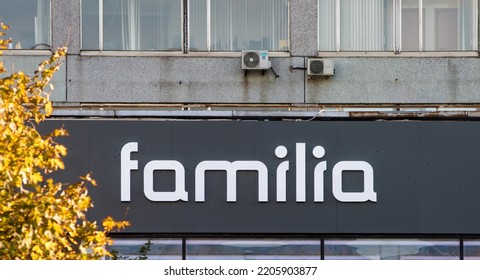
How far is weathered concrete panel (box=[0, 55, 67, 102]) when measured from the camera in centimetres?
1761

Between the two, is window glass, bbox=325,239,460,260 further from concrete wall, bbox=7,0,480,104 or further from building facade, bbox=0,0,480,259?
concrete wall, bbox=7,0,480,104

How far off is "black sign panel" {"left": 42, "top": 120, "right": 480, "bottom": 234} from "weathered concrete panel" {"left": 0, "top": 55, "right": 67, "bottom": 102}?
6.96ft

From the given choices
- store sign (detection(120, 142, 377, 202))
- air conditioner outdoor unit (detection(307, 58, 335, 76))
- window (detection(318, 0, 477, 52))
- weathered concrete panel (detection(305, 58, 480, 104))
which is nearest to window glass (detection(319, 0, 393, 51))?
window (detection(318, 0, 477, 52))

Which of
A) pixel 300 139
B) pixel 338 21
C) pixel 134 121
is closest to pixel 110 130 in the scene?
pixel 134 121

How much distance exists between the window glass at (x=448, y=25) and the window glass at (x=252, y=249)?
4.28 m

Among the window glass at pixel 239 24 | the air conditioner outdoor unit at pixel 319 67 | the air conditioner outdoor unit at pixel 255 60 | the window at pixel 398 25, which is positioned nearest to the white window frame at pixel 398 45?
the window at pixel 398 25

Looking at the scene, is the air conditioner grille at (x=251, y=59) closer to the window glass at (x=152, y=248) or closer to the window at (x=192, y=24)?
the window at (x=192, y=24)

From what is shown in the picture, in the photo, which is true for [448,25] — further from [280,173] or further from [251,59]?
[280,173]

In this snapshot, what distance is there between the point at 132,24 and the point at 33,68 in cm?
177

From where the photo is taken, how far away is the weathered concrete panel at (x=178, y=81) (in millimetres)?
17672

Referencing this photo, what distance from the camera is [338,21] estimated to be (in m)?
18.0

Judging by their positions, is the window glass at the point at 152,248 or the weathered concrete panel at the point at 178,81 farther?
the weathered concrete panel at the point at 178,81

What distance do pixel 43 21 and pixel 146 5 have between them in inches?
67.0

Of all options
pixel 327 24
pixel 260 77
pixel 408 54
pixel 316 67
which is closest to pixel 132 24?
pixel 260 77
